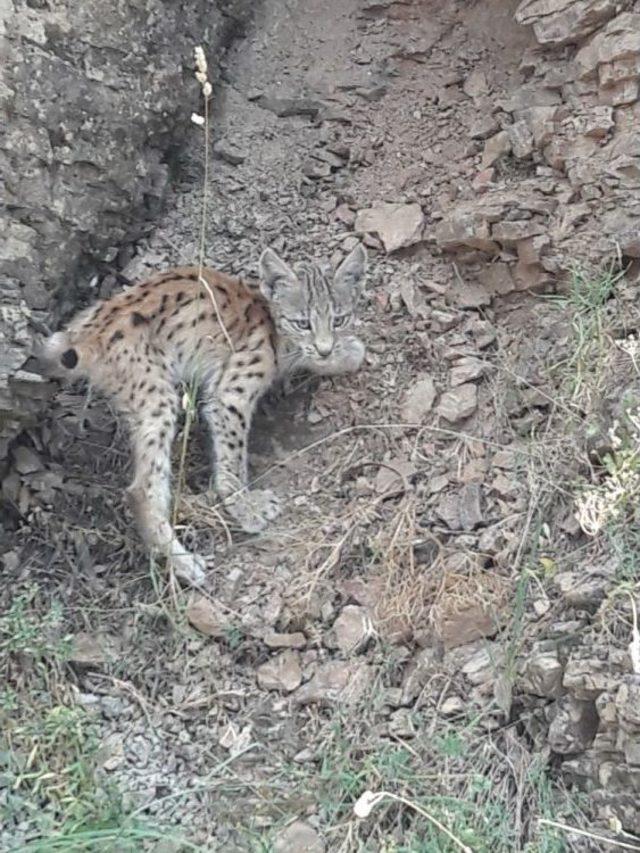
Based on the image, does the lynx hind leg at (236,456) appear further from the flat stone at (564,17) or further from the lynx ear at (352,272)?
the flat stone at (564,17)

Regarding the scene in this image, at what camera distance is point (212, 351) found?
6.37 meters

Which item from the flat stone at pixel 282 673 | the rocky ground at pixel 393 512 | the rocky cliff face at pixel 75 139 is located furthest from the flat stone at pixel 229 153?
the flat stone at pixel 282 673

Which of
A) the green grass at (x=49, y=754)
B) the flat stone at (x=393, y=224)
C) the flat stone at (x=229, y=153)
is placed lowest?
the green grass at (x=49, y=754)

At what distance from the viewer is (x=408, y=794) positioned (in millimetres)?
4512

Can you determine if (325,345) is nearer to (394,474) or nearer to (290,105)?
(394,474)

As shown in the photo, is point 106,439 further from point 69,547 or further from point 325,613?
point 325,613

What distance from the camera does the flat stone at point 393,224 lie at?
255 inches

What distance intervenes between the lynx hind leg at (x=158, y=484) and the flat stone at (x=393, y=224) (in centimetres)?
125

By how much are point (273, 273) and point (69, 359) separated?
3.44 ft

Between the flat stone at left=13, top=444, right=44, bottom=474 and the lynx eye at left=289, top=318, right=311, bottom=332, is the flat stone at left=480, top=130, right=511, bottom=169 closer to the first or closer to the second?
the lynx eye at left=289, top=318, right=311, bottom=332

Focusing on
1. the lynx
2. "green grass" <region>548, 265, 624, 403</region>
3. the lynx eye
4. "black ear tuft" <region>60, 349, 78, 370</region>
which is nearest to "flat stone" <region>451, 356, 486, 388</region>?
"green grass" <region>548, 265, 624, 403</region>

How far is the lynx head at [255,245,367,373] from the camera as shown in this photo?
627cm

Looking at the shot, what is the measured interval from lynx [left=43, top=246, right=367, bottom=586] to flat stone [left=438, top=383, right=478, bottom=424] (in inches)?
21.0

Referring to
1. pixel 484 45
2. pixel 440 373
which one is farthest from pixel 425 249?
pixel 484 45
